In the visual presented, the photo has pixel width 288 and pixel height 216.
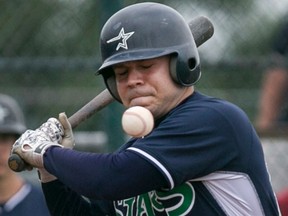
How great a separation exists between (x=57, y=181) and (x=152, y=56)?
Answer: 0.69 m

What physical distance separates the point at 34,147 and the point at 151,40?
0.57 metres

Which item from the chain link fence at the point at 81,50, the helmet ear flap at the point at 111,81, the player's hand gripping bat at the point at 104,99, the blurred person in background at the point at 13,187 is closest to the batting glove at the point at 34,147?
the helmet ear flap at the point at 111,81

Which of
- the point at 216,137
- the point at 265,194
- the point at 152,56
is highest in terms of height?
the point at 152,56

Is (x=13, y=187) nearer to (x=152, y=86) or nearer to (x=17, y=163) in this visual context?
(x=17, y=163)

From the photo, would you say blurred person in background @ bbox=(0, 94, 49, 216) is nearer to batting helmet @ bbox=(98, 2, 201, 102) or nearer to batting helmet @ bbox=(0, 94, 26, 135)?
batting helmet @ bbox=(0, 94, 26, 135)

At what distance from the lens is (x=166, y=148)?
351cm

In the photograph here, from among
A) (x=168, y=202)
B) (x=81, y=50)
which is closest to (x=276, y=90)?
(x=81, y=50)

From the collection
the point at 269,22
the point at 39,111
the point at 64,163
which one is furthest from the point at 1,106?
the point at 64,163

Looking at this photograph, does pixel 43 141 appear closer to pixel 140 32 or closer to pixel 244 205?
pixel 140 32

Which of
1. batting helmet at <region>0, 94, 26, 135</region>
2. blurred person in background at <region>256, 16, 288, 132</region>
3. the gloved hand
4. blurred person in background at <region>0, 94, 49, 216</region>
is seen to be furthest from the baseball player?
blurred person in background at <region>256, 16, 288, 132</region>

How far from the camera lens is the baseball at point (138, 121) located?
3.45 metres

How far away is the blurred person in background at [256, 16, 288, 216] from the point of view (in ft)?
21.1

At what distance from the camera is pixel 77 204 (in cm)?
405

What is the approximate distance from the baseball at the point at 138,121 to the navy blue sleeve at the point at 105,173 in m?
0.09
